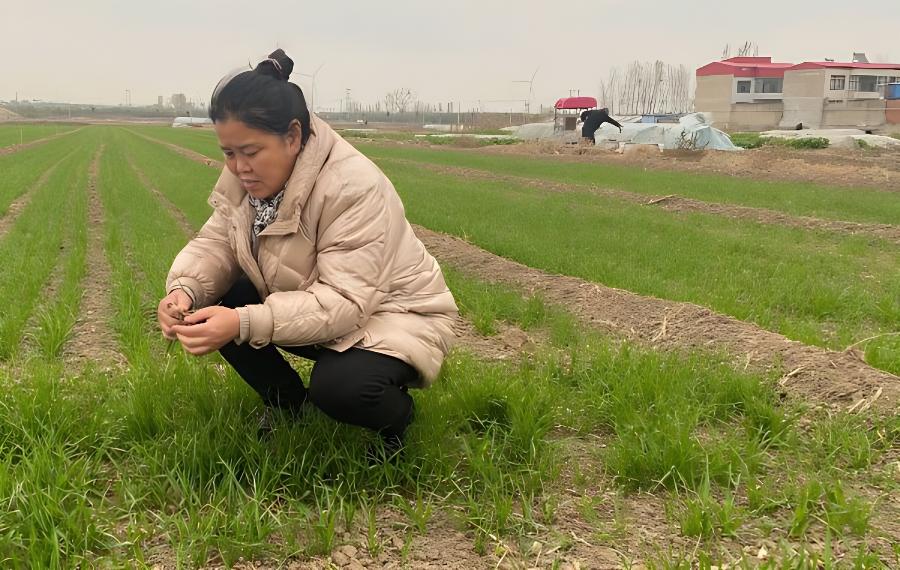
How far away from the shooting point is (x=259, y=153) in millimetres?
2318

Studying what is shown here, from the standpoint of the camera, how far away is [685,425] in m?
2.79

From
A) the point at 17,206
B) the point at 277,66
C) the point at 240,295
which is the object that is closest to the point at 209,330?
the point at 240,295

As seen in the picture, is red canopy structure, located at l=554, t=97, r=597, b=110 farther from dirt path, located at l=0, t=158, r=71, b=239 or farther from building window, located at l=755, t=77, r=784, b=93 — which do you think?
dirt path, located at l=0, t=158, r=71, b=239

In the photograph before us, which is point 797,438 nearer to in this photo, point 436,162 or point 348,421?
point 348,421

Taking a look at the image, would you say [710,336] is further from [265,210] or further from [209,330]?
[209,330]

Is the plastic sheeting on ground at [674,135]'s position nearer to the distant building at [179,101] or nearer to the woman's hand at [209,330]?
the woman's hand at [209,330]

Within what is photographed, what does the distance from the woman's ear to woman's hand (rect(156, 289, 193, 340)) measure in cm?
66

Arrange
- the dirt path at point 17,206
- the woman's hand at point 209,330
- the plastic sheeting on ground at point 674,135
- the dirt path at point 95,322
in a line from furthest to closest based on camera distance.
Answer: the plastic sheeting on ground at point 674,135 < the dirt path at point 17,206 < the dirt path at point 95,322 < the woman's hand at point 209,330

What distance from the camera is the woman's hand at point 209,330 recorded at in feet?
6.91

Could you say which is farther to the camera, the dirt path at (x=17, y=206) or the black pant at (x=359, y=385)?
the dirt path at (x=17, y=206)

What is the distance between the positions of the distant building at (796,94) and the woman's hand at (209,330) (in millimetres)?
44185

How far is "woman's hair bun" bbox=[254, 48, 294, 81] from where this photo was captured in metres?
2.31

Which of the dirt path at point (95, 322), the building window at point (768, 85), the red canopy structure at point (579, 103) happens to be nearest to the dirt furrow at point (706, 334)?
the dirt path at point (95, 322)

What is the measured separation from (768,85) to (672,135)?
80.5ft
